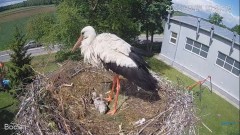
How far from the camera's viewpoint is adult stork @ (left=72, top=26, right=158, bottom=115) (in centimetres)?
282

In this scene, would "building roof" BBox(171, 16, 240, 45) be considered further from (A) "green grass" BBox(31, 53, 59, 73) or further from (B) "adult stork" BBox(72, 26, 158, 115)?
(A) "green grass" BBox(31, 53, 59, 73)

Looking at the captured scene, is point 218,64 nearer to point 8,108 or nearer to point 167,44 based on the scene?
point 167,44

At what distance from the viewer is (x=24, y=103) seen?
271 cm

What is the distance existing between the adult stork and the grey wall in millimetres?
1212

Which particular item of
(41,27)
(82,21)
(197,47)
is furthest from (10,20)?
(197,47)

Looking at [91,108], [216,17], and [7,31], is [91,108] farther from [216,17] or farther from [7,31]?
[7,31]

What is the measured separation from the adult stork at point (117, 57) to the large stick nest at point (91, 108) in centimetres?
22

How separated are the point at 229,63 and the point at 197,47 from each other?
233cm

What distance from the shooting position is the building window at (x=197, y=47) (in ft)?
20.9

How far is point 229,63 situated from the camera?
4492mm

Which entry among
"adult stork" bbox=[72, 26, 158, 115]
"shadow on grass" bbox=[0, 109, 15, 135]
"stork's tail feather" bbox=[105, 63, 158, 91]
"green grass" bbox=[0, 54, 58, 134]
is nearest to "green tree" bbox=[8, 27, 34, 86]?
"green grass" bbox=[0, 54, 58, 134]

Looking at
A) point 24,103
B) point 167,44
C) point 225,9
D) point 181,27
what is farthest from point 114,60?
point 167,44

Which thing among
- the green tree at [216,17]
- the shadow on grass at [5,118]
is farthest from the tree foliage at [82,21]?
the green tree at [216,17]

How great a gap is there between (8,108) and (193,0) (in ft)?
11.4
